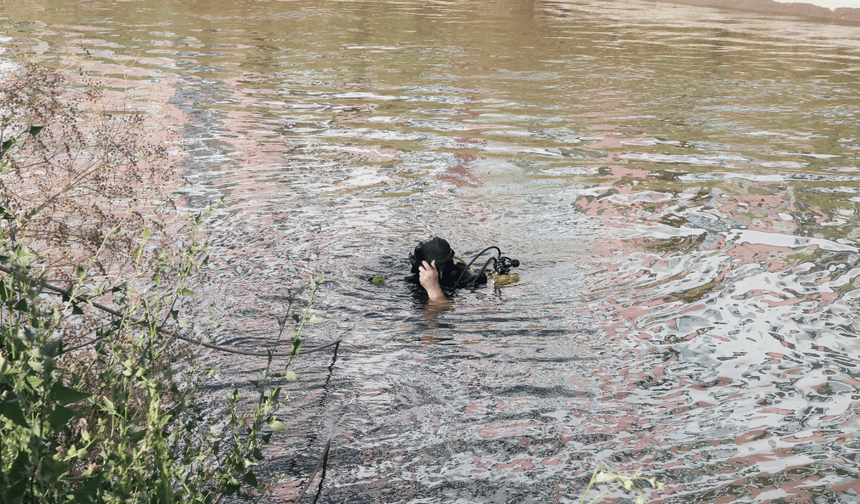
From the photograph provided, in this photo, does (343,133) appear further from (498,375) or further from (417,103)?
(498,375)

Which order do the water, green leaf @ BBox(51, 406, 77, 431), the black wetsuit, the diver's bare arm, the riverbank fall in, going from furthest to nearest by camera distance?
the riverbank → the black wetsuit → the diver's bare arm → the water → green leaf @ BBox(51, 406, 77, 431)

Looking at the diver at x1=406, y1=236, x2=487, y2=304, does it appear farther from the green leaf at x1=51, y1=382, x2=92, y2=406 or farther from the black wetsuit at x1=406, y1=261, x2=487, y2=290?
the green leaf at x1=51, y1=382, x2=92, y2=406

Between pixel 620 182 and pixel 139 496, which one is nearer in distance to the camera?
pixel 139 496

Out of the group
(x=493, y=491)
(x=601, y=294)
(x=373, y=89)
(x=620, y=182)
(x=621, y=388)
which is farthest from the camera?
(x=373, y=89)

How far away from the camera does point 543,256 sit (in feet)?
23.9

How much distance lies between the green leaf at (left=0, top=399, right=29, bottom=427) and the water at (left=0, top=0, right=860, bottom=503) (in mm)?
2244

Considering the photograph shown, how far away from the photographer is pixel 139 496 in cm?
230

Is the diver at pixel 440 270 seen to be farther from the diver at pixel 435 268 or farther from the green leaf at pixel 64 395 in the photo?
the green leaf at pixel 64 395

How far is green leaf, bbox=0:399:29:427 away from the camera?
166cm

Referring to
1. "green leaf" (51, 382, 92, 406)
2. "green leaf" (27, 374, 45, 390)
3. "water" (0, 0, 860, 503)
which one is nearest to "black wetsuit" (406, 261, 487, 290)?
"water" (0, 0, 860, 503)

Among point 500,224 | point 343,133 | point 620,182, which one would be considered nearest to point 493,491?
point 500,224

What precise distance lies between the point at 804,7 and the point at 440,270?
25221mm

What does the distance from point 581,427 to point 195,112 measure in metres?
9.45

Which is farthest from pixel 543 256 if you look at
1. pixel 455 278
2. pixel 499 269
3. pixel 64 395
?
pixel 64 395
